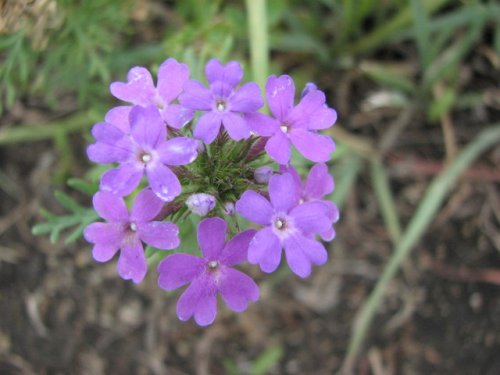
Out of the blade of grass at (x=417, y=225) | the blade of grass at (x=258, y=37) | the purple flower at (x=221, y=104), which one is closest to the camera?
the purple flower at (x=221, y=104)

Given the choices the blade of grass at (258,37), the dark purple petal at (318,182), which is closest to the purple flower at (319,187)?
the dark purple petal at (318,182)

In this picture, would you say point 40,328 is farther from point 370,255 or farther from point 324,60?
point 324,60

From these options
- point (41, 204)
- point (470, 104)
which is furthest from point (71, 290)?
point (470, 104)

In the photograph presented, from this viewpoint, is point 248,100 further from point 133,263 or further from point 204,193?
point 133,263

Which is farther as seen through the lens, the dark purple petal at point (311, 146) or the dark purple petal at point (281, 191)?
the dark purple petal at point (311, 146)

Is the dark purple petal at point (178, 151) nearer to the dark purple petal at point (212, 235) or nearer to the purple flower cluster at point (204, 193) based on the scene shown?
the purple flower cluster at point (204, 193)

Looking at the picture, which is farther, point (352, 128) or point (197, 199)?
point (352, 128)
